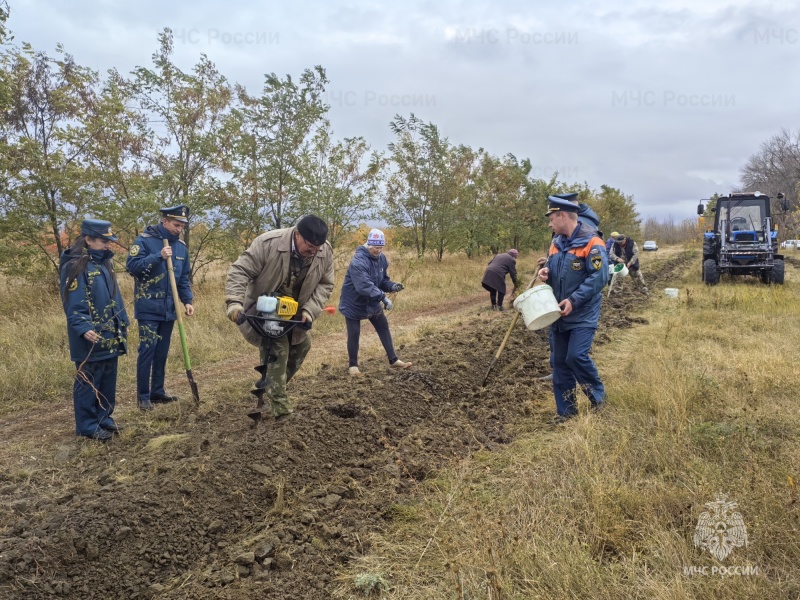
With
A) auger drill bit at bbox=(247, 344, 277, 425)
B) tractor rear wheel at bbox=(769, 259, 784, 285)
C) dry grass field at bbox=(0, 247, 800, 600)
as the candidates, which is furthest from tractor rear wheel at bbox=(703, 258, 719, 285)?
auger drill bit at bbox=(247, 344, 277, 425)

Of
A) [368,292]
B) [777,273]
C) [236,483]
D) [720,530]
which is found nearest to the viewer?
[720,530]

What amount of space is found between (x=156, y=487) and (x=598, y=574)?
263 centimetres

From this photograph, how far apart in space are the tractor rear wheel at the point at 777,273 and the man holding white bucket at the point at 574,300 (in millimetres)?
11954

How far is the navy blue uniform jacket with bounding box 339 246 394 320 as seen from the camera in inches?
227

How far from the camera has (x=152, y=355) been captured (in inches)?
204

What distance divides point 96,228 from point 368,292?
2729mm

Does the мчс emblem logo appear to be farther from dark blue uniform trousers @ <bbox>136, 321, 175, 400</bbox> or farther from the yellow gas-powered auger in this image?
dark blue uniform trousers @ <bbox>136, 321, 175, 400</bbox>

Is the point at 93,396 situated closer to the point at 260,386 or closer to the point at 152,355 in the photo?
the point at 152,355

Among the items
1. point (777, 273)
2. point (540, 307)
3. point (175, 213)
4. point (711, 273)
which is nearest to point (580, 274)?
point (540, 307)

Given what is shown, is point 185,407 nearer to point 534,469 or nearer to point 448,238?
point 534,469

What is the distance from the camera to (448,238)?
61.4 ft

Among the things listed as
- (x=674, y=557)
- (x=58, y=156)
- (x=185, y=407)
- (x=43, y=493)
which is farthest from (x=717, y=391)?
(x=58, y=156)

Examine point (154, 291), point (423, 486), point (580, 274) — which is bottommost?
point (423, 486)

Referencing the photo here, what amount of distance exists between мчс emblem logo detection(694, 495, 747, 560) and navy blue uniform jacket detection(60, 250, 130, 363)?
4.55m
